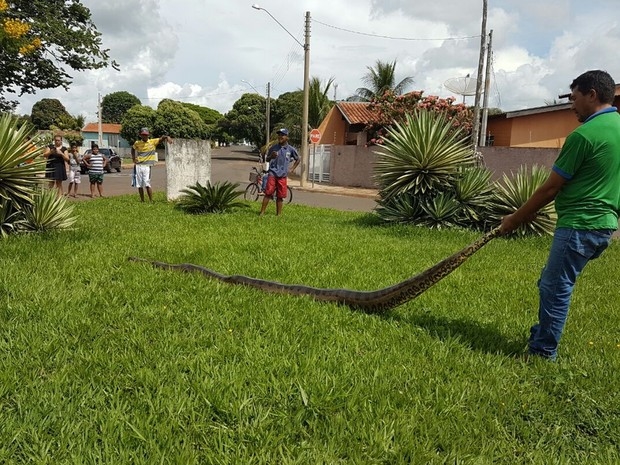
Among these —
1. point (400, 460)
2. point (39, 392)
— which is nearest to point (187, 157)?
point (39, 392)

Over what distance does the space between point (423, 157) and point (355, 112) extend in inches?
811

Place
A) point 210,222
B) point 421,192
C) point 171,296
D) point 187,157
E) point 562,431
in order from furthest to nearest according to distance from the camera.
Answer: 1. point 187,157
2. point 421,192
3. point 210,222
4. point 171,296
5. point 562,431

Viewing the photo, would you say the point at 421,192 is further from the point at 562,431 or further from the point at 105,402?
the point at 105,402

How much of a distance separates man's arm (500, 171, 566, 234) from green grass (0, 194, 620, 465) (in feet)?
3.09

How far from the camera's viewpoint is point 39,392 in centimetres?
254

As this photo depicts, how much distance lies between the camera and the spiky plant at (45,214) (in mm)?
6582

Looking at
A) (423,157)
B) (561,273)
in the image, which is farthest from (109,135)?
(561,273)

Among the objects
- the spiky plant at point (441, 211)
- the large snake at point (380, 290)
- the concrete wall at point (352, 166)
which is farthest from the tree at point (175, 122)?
the large snake at point (380, 290)

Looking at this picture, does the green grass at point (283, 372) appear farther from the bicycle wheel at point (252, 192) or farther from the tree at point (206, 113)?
the tree at point (206, 113)

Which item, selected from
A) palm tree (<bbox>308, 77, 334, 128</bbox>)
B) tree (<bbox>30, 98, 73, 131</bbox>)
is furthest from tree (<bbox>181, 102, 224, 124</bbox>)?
palm tree (<bbox>308, 77, 334, 128</bbox>)

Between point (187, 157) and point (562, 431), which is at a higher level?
point (187, 157)

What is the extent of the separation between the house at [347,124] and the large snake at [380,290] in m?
22.8

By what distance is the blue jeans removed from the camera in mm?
3016

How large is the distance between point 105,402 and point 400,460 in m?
1.52
